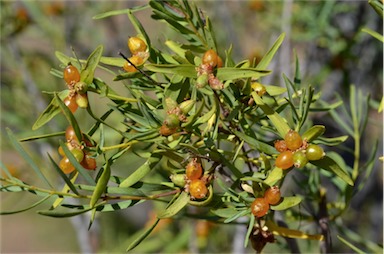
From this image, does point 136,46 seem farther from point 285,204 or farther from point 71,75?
point 285,204

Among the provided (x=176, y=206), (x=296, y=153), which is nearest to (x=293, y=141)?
→ (x=296, y=153)

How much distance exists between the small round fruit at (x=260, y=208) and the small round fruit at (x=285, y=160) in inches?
1.4

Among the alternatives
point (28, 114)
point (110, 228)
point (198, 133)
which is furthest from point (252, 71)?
point (110, 228)

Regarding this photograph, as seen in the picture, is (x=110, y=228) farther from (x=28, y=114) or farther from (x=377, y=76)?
(x=377, y=76)

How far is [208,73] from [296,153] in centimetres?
10

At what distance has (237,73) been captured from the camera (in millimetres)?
459

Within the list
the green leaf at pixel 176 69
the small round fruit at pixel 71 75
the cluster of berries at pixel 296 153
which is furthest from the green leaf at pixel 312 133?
the small round fruit at pixel 71 75

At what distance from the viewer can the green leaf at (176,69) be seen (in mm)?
454

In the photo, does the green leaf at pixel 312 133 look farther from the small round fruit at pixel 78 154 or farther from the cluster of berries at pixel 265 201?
the small round fruit at pixel 78 154

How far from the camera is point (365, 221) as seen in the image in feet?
5.04

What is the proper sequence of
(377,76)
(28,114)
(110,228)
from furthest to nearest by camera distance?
(110,228)
(28,114)
(377,76)

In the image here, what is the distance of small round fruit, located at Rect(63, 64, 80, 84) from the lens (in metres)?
0.48

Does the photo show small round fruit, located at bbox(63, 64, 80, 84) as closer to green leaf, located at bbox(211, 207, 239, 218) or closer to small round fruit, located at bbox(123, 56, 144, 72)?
small round fruit, located at bbox(123, 56, 144, 72)

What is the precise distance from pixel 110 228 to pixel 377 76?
0.98 meters
